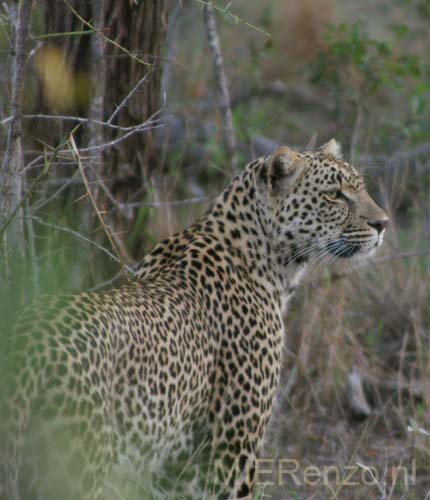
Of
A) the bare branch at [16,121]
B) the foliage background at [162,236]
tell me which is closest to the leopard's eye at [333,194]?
the foliage background at [162,236]

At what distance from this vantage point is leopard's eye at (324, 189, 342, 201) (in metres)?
5.48

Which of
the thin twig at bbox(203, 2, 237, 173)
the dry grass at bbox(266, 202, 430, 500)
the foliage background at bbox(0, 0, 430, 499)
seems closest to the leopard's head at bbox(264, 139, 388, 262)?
the foliage background at bbox(0, 0, 430, 499)

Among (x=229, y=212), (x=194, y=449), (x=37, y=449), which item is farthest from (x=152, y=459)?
(x=229, y=212)

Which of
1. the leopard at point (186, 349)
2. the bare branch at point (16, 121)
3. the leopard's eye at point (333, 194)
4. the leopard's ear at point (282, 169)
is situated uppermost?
the bare branch at point (16, 121)

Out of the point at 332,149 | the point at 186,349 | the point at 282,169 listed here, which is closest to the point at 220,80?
the point at 332,149

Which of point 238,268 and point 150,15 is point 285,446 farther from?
point 150,15

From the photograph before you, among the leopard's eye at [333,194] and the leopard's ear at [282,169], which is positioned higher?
the leopard's ear at [282,169]

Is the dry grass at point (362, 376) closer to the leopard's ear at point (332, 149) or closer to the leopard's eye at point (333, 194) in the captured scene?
the leopard's eye at point (333, 194)

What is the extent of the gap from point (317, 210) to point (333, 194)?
5.2 inches

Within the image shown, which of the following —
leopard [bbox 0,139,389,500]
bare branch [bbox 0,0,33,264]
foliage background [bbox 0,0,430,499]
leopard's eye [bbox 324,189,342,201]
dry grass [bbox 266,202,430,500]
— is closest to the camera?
leopard [bbox 0,139,389,500]

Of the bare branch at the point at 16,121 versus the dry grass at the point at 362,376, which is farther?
the dry grass at the point at 362,376

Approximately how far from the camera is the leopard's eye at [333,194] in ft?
18.0

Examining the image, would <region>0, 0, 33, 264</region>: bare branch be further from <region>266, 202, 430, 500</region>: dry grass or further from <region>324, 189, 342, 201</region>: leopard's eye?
<region>266, 202, 430, 500</region>: dry grass

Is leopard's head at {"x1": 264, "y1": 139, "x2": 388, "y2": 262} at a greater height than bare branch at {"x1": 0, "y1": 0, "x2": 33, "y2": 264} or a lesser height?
lesser
